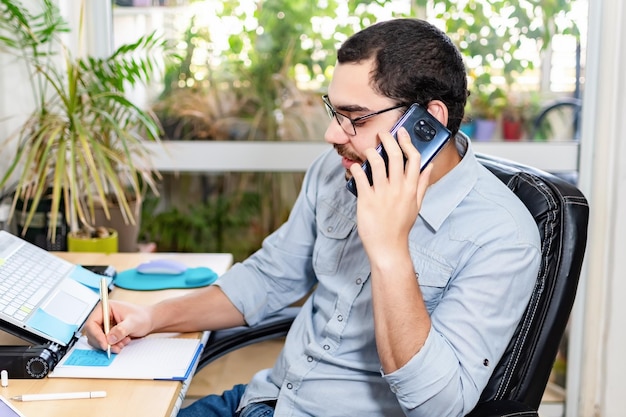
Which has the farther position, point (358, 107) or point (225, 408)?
point (225, 408)

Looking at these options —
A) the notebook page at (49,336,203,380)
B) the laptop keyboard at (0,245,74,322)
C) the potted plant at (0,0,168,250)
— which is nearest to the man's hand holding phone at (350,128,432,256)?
the notebook page at (49,336,203,380)

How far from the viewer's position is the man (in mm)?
1237

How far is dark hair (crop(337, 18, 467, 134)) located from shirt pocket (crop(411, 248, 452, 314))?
0.91 feet

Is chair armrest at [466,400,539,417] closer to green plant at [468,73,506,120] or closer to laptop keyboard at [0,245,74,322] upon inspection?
laptop keyboard at [0,245,74,322]

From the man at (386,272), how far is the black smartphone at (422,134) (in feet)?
0.08

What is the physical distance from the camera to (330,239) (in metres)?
1.58

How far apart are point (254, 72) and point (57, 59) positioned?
0.61 metres

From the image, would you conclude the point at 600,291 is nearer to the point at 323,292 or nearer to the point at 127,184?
the point at 323,292

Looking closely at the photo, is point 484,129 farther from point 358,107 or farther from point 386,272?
point 386,272

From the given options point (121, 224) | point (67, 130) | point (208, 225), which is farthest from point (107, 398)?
point (208, 225)

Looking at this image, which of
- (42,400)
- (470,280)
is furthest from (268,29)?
(42,400)

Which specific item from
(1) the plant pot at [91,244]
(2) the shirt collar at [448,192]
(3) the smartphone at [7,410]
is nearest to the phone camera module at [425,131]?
(2) the shirt collar at [448,192]

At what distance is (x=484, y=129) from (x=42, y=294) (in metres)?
1.63

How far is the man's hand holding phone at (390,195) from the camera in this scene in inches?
49.0
